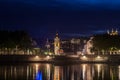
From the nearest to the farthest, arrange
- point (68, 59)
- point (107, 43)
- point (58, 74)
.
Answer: point (58, 74) → point (68, 59) → point (107, 43)

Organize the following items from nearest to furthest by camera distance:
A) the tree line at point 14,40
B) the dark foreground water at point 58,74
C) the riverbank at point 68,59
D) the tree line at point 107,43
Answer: the dark foreground water at point 58,74 < the riverbank at point 68,59 < the tree line at point 14,40 < the tree line at point 107,43

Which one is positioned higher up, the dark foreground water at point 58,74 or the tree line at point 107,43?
the tree line at point 107,43

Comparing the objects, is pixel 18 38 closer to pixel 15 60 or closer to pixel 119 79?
pixel 15 60

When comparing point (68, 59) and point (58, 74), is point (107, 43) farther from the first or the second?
point (58, 74)

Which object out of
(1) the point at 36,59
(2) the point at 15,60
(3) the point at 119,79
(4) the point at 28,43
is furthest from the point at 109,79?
(4) the point at 28,43

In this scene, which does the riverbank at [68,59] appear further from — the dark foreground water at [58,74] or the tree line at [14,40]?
the dark foreground water at [58,74]

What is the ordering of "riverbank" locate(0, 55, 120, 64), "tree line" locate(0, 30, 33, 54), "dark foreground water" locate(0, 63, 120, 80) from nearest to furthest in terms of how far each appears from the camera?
"dark foreground water" locate(0, 63, 120, 80)
"riverbank" locate(0, 55, 120, 64)
"tree line" locate(0, 30, 33, 54)

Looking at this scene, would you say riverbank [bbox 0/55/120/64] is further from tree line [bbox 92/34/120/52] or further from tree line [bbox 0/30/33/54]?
tree line [bbox 92/34/120/52]

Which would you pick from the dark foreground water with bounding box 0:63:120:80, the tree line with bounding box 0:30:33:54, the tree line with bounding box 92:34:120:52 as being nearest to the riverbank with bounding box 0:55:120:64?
the tree line with bounding box 0:30:33:54

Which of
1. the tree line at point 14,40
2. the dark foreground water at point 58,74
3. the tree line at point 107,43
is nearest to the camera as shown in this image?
the dark foreground water at point 58,74

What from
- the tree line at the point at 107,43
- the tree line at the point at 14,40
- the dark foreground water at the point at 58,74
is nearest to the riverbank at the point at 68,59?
the tree line at the point at 14,40

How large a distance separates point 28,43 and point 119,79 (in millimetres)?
89050

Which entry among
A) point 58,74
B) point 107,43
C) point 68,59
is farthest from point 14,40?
point 58,74

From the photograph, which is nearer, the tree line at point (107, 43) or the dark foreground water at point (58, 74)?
the dark foreground water at point (58, 74)
